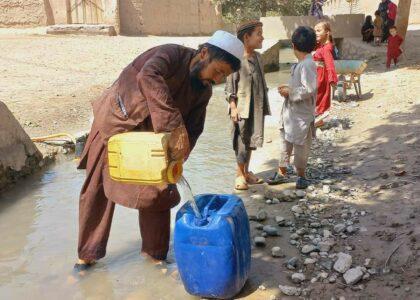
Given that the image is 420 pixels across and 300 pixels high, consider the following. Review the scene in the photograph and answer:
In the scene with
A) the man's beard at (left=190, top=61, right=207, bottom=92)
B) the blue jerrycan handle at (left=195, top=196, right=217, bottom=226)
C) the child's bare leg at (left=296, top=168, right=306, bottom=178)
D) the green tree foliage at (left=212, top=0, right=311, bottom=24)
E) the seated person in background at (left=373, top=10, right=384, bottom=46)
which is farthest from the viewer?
the green tree foliage at (left=212, top=0, right=311, bottom=24)

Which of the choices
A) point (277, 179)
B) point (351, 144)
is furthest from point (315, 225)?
point (351, 144)

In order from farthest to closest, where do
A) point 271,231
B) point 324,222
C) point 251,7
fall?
point 251,7, point 324,222, point 271,231

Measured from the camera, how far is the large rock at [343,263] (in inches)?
123

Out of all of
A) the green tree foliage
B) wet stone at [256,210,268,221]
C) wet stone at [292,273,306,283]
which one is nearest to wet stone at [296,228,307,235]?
wet stone at [256,210,268,221]

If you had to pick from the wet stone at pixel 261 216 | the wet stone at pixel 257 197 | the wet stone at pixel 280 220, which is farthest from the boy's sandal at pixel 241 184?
the wet stone at pixel 280 220

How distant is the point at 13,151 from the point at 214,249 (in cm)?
369

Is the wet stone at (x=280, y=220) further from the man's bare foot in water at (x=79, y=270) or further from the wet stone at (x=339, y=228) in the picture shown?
the man's bare foot in water at (x=79, y=270)

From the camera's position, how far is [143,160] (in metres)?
2.59

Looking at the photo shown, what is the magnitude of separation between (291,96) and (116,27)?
13.8 m

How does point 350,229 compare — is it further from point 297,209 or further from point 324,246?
point 297,209

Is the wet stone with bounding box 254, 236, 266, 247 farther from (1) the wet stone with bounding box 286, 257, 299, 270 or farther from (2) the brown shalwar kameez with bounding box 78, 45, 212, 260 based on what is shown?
(2) the brown shalwar kameez with bounding box 78, 45, 212, 260

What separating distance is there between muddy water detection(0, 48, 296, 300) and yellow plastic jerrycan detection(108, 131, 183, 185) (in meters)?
0.98

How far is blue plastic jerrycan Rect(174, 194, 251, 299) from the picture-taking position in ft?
8.96

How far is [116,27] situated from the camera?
1702 centimetres
